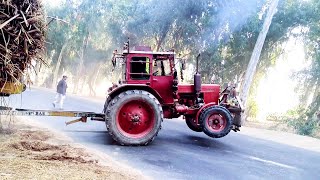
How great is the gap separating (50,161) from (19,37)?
231cm

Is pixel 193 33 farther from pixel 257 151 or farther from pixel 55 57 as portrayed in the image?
pixel 55 57

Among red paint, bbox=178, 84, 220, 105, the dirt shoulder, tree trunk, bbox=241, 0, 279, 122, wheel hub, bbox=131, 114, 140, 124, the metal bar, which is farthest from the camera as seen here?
tree trunk, bbox=241, 0, 279, 122

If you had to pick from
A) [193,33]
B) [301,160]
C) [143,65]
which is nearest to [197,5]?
[193,33]

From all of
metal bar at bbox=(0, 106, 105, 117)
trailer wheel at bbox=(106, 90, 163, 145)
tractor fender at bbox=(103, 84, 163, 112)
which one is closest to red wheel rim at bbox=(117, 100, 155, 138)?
trailer wheel at bbox=(106, 90, 163, 145)

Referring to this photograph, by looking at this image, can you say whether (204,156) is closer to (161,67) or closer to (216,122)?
(216,122)

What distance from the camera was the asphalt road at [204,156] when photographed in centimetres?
653

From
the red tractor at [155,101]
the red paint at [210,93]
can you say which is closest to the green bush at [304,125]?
the red tractor at [155,101]

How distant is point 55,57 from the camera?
39.5 meters

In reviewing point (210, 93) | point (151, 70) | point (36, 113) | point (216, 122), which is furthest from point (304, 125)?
point (36, 113)

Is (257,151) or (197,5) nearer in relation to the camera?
(257,151)

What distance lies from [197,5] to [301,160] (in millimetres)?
13718

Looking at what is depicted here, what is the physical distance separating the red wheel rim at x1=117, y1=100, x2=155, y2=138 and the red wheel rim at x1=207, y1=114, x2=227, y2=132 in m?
1.57

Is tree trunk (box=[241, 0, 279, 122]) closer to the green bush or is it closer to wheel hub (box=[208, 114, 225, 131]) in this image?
the green bush

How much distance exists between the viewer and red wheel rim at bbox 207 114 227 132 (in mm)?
9016
